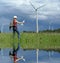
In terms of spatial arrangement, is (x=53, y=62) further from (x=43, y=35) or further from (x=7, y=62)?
(x=43, y=35)

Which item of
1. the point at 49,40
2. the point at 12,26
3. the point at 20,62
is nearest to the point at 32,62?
the point at 20,62

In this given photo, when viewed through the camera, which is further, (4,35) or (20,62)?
(4,35)

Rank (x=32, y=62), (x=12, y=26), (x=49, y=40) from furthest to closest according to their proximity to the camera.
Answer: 1. (x=49, y=40)
2. (x=12, y=26)
3. (x=32, y=62)

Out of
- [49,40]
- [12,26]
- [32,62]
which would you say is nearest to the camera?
[32,62]

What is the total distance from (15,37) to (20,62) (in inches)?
562

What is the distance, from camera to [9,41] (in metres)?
26.8

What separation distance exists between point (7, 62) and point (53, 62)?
1.54 m

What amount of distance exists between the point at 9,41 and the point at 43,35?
331 cm

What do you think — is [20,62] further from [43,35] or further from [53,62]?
[43,35]

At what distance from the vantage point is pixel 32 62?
12031 mm

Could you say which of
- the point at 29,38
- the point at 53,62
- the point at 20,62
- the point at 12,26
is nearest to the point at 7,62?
the point at 20,62

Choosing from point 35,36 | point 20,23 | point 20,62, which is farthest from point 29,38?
point 20,62

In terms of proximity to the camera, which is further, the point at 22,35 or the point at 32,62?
the point at 22,35

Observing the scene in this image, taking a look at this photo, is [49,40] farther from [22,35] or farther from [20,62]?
[20,62]
